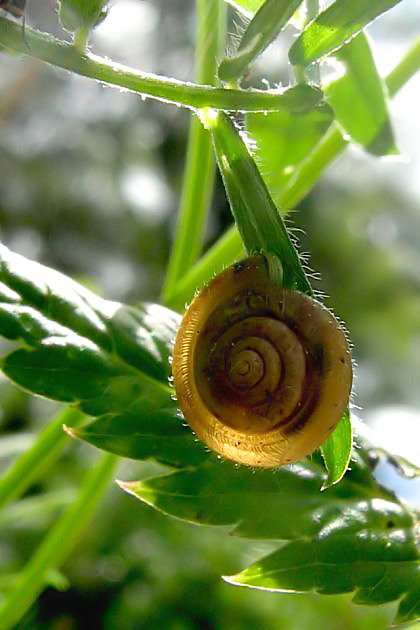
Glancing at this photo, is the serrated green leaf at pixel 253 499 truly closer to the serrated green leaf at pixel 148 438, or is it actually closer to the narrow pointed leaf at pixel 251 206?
the serrated green leaf at pixel 148 438

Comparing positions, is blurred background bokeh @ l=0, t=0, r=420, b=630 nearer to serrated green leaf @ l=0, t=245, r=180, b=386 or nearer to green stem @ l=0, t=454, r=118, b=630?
green stem @ l=0, t=454, r=118, b=630

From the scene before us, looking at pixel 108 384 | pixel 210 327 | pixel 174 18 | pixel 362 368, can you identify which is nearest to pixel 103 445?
pixel 108 384

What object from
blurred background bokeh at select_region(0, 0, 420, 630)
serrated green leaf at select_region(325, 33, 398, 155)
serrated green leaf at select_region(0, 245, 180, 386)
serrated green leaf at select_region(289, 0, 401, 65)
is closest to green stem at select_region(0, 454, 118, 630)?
serrated green leaf at select_region(0, 245, 180, 386)

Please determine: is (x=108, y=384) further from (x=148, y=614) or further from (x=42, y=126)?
(x=42, y=126)

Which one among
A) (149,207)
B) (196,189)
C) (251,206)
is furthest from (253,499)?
Answer: (149,207)

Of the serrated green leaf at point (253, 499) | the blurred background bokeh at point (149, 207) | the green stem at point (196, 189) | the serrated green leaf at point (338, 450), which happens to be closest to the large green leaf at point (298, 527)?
the serrated green leaf at point (253, 499)
